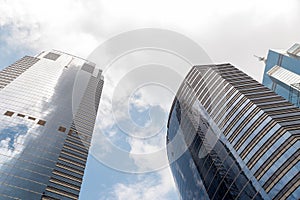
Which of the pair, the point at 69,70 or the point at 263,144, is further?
the point at 69,70

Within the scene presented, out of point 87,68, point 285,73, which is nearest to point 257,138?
point 285,73

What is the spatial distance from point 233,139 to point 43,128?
203 ft

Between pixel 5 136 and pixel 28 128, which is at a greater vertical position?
pixel 28 128

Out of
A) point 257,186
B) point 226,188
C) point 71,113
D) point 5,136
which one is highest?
point 71,113

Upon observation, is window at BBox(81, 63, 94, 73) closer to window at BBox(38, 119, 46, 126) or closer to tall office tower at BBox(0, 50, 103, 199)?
tall office tower at BBox(0, 50, 103, 199)

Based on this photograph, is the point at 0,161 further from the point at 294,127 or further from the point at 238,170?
the point at 294,127

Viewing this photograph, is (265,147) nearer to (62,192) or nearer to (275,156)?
(275,156)

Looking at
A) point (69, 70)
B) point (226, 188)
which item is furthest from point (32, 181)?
point (69, 70)

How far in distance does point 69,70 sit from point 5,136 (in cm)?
6907

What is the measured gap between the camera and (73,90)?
13600 centimetres

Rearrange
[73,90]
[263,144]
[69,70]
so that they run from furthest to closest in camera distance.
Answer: [69,70] < [73,90] < [263,144]

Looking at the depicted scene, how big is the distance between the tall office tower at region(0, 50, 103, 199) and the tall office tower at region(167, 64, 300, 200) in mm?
36385

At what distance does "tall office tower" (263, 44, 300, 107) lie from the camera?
431 feet

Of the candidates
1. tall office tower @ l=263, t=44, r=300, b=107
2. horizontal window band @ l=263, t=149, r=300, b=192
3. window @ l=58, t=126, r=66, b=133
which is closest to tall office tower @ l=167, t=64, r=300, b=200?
horizontal window band @ l=263, t=149, r=300, b=192
